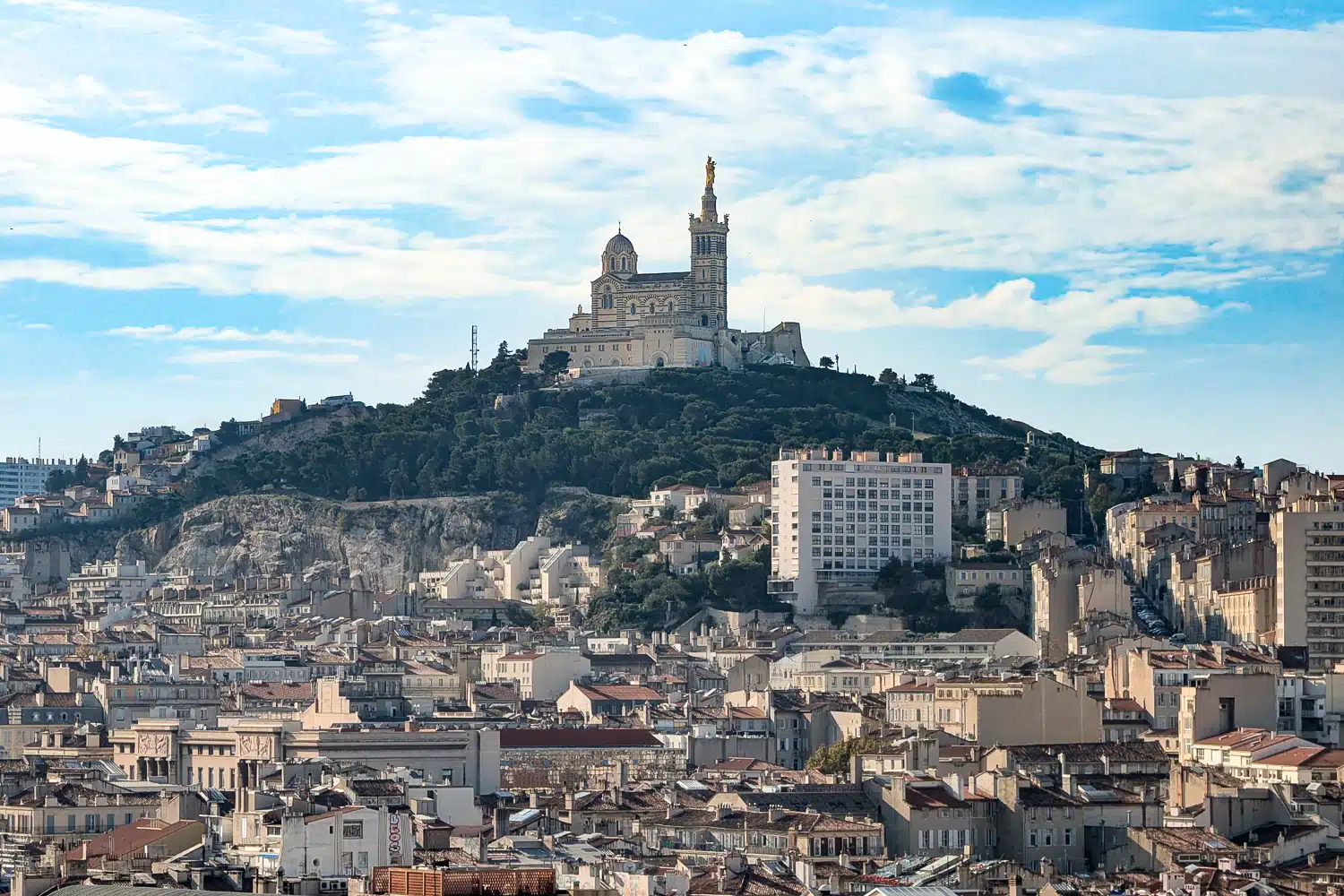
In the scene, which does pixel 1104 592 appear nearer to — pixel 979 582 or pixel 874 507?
pixel 979 582

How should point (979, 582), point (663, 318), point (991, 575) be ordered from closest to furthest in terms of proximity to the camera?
point (979, 582)
point (991, 575)
point (663, 318)

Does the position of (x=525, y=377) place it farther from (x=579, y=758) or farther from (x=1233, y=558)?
(x=579, y=758)

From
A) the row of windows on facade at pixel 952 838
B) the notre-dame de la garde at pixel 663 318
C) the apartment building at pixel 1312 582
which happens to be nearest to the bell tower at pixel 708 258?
the notre-dame de la garde at pixel 663 318

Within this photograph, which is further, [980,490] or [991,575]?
[980,490]

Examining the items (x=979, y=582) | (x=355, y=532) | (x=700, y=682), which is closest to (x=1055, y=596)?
(x=979, y=582)

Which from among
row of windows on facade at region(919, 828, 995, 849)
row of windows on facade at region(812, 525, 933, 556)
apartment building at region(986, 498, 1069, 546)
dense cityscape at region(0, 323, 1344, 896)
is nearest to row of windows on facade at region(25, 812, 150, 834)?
dense cityscape at region(0, 323, 1344, 896)

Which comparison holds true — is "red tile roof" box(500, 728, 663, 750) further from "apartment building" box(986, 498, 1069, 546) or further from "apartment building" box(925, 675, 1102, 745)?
"apartment building" box(986, 498, 1069, 546)

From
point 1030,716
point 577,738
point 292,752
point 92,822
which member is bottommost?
point 92,822
